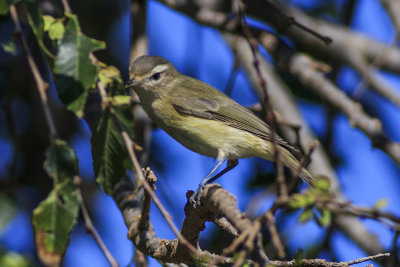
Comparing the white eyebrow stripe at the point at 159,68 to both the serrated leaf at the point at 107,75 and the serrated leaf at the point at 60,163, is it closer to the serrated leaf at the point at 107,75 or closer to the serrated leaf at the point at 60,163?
the serrated leaf at the point at 107,75

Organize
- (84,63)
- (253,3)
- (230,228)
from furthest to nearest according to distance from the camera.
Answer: (253,3) < (230,228) < (84,63)

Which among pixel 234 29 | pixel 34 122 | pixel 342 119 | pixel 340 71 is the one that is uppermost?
pixel 234 29

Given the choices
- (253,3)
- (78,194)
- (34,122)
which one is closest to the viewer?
(78,194)

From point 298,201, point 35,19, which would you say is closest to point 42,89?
point 35,19

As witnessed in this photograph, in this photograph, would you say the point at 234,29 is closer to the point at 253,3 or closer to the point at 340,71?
the point at 253,3

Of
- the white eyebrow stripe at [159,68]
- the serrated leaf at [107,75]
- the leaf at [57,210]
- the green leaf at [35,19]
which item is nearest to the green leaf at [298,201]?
the leaf at [57,210]

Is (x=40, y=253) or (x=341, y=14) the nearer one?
(x=40, y=253)

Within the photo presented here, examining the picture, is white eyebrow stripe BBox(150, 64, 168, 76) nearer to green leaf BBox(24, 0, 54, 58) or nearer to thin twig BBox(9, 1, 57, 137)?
green leaf BBox(24, 0, 54, 58)

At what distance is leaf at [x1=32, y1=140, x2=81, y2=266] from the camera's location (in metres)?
1.96

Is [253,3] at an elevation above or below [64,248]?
above

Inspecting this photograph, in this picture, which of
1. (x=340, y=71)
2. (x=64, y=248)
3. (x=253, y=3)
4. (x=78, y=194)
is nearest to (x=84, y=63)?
(x=78, y=194)

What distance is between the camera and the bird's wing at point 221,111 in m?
4.18

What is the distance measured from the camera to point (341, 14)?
581cm

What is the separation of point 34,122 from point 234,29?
2270 mm
